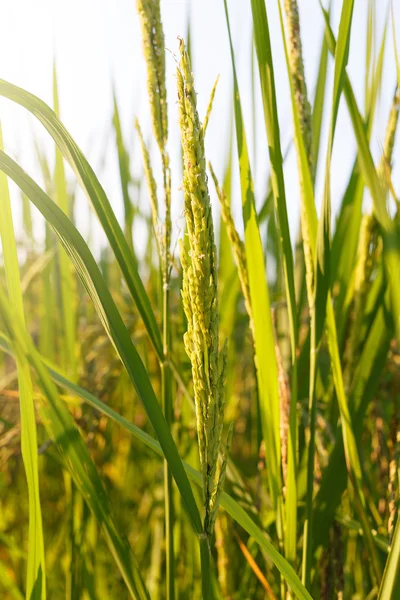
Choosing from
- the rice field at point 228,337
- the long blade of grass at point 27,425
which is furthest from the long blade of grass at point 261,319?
the long blade of grass at point 27,425

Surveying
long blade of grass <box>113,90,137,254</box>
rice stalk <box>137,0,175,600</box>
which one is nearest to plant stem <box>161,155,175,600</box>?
rice stalk <box>137,0,175,600</box>

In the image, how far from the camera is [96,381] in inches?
54.9

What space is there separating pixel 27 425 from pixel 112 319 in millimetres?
188

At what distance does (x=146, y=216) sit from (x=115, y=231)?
4.02ft

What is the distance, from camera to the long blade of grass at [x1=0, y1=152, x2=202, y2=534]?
0.56 m

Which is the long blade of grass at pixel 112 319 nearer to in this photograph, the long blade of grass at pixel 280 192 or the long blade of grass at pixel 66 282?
the long blade of grass at pixel 280 192

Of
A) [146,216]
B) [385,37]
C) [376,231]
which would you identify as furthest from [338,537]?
[146,216]

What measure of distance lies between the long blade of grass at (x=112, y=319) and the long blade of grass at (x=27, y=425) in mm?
102

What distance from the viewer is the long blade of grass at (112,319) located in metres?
0.56

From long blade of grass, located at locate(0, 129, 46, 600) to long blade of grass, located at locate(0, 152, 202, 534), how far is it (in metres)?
0.10

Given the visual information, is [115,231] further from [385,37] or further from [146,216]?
[146,216]

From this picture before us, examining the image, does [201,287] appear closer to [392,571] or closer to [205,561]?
[205,561]

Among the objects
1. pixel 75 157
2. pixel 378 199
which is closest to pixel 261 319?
pixel 378 199

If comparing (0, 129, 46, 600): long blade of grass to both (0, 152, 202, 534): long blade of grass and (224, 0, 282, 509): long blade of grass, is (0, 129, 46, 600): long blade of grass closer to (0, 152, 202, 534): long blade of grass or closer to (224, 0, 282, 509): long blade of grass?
(0, 152, 202, 534): long blade of grass
